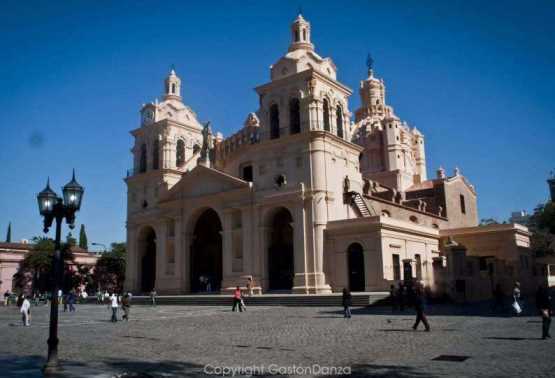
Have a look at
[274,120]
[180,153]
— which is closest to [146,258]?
[180,153]

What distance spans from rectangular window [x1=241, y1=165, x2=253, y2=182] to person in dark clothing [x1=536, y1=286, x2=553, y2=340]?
29.2 metres

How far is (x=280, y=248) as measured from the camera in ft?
122

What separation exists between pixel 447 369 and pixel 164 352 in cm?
626

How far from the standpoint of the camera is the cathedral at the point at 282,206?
109ft

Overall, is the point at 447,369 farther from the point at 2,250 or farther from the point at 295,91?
the point at 2,250

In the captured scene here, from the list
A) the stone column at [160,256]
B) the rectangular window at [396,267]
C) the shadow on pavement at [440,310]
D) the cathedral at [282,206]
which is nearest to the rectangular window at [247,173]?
the cathedral at [282,206]

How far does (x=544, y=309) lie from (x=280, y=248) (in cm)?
2545

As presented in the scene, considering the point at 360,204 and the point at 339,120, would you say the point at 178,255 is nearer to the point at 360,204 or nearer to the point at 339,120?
the point at 360,204

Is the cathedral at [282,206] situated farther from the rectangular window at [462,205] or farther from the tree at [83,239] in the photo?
the tree at [83,239]

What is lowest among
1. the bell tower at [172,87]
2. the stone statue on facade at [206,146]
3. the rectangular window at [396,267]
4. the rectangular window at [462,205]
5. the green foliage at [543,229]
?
the rectangular window at [396,267]

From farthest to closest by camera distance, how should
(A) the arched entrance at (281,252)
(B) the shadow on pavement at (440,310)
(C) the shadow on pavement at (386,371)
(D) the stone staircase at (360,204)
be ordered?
(D) the stone staircase at (360,204), (A) the arched entrance at (281,252), (B) the shadow on pavement at (440,310), (C) the shadow on pavement at (386,371)

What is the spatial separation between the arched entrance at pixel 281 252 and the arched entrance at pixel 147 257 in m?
15.0

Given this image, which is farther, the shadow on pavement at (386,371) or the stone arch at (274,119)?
the stone arch at (274,119)

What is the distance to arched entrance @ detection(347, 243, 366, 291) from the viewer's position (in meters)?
32.9
